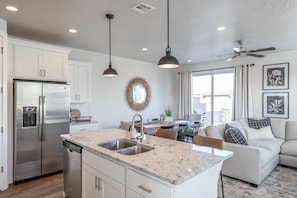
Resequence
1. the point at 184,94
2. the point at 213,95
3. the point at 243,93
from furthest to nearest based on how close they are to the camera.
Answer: the point at 184,94
the point at 213,95
the point at 243,93

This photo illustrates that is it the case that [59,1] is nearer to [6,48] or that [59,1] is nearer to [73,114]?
[6,48]

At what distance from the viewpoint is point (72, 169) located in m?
2.45

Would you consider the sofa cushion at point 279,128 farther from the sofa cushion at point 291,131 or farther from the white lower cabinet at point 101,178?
the white lower cabinet at point 101,178

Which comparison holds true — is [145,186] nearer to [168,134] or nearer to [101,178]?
[101,178]

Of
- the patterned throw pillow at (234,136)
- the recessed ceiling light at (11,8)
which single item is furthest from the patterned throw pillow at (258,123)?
the recessed ceiling light at (11,8)

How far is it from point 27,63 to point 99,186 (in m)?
2.71

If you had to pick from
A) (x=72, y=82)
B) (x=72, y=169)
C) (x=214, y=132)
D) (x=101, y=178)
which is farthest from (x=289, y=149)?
(x=72, y=82)

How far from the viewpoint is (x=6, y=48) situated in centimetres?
303

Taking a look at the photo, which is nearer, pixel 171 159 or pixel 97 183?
pixel 171 159

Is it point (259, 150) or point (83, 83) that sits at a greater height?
point (83, 83)

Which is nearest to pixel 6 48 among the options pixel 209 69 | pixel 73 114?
pixel 73 114

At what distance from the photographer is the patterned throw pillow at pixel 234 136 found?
343 centimetres

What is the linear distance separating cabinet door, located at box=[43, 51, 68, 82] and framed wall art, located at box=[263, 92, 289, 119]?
17.4 feet

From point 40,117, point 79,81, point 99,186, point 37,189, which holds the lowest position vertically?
point 37,189
